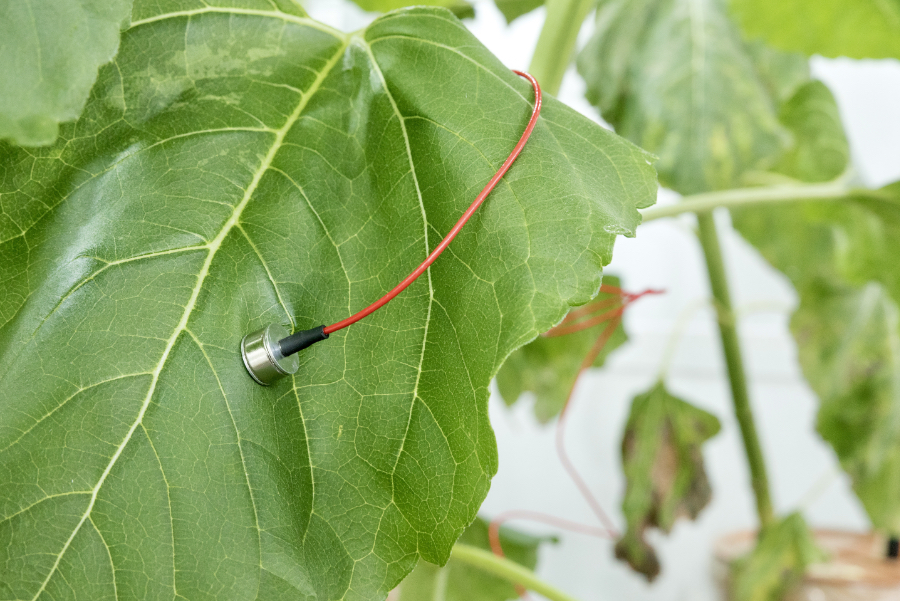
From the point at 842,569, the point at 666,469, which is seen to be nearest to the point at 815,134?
the point at 666,469

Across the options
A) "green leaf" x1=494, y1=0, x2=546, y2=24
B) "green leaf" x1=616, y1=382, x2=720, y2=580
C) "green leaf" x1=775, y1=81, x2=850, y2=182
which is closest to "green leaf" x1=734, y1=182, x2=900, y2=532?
"green leaf" x1=775, y1=81, x2=850, y2=182

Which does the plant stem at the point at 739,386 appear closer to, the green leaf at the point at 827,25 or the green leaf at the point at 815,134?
the green leaf at the point at 815,134

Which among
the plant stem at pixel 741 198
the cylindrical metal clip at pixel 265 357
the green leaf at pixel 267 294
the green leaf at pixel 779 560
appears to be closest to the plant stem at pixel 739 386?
the green leaf at pixel 779 560

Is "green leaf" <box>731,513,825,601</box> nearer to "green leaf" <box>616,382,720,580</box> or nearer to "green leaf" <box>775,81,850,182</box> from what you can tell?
"green leaf" <box>616,382,720,580</box>

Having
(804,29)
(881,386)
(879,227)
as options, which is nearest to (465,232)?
(804,29)

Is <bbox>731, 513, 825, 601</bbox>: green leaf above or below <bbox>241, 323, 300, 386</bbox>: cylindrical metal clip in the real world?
below

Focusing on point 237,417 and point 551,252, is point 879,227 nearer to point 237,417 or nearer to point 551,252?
point 551,252
